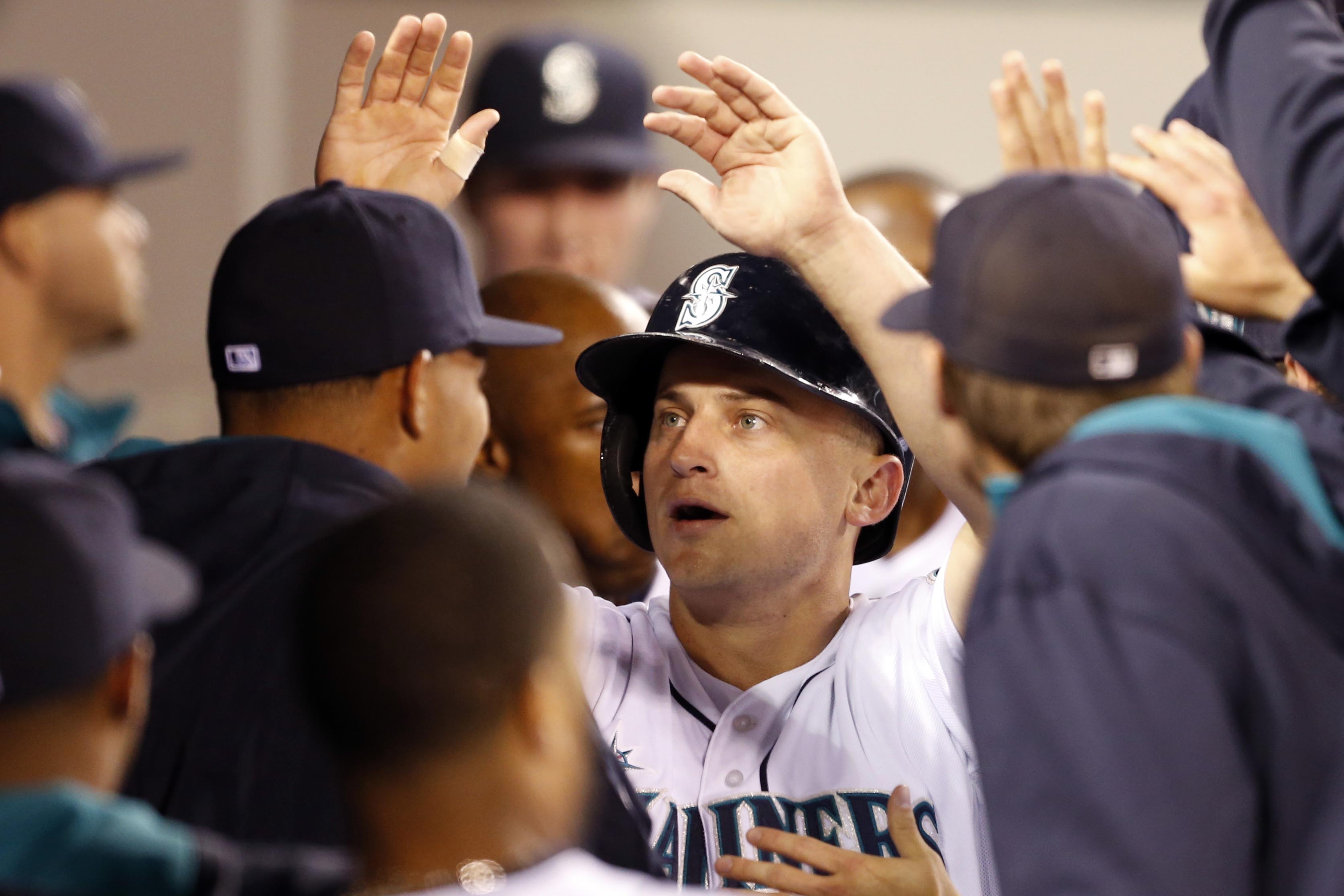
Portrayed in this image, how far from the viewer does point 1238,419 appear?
1473 mm

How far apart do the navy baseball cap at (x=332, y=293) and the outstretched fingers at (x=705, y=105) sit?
0.43 metres

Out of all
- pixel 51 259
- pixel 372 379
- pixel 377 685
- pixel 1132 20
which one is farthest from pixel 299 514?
pixel 1132 20

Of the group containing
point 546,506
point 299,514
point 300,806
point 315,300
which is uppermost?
point 315,300

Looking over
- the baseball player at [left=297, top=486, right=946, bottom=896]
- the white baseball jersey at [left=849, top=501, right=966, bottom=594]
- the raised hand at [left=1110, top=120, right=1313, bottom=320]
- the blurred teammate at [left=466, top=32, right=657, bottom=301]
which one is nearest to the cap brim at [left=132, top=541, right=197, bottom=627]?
the baseball player at [left=297, top=486, right=946, bottom=896]

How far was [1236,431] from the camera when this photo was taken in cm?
146

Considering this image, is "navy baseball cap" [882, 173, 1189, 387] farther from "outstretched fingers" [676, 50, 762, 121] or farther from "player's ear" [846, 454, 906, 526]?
"player's ear" [846, 454, 906, 526]

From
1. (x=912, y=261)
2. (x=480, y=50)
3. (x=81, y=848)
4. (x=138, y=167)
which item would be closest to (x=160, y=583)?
(x=81, y=848)

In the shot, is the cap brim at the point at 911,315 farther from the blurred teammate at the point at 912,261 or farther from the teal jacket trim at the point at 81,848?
the blurred teammate at the point at 912,261

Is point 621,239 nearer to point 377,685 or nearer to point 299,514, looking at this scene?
point 299,514

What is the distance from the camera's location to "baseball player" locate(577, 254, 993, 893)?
2.30m

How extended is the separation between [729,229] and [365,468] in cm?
70

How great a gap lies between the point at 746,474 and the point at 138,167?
1.46m

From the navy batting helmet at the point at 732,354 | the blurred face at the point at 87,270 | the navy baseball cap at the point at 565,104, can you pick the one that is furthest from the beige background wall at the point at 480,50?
the navy batting helmet at the point at 732,354

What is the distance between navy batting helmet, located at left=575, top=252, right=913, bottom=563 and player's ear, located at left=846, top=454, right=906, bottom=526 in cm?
2
